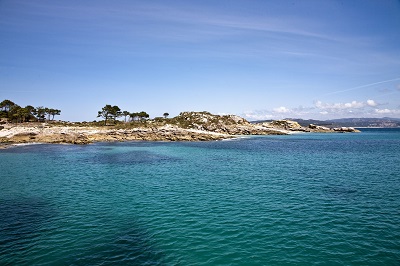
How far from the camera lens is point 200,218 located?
24859mm

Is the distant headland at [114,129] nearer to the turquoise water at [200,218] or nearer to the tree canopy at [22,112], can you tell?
the tree canopy at [22,112]

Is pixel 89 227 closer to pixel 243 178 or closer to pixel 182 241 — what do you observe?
pixel 182 241

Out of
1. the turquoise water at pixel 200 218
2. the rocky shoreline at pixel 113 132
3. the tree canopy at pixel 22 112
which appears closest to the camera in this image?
the turquoise water at pixel 200 218

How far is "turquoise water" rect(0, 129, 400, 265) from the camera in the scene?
18.1 m

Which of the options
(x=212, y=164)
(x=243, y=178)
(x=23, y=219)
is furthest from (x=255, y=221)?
(x=212, y=164)

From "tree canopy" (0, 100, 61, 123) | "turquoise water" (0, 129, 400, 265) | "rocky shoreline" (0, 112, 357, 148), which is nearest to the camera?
"turquoise water" (0, 129, 400, 265)

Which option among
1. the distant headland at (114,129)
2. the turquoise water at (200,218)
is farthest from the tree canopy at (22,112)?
the turquoise water at (200,218)

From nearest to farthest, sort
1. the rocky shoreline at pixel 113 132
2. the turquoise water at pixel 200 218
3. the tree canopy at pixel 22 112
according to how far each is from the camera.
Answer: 1. the turquoise water at pixel 200 218
2. the rocky shoreline at pixel 113 132
3. the tree canopy at pixel 22 112

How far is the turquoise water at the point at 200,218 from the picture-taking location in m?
18.1

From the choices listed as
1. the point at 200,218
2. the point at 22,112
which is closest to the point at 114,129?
the point at 22,112

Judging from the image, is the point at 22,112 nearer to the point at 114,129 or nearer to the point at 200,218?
the point at 114,129

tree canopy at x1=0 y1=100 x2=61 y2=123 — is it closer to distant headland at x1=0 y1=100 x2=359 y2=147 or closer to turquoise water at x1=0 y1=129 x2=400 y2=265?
distant headland at x1=0 y1=100 x2=359 y2=147

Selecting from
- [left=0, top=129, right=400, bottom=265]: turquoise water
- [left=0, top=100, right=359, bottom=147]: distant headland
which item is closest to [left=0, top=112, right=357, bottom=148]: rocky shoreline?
[left=0, top=100, right=359, bottom=147]: distant headland

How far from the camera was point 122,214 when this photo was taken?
2614 cm
